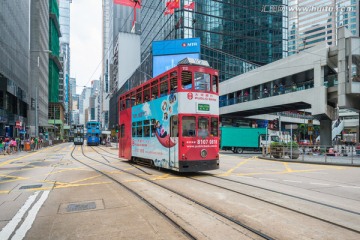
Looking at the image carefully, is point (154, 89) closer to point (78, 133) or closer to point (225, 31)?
point (78, 133)

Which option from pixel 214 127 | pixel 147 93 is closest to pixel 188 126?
pixel 214 127

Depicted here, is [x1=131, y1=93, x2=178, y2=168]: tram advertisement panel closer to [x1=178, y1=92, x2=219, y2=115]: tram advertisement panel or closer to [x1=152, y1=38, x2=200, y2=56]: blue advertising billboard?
[x1=178, y1=92, x2=219, y2=115]: tram advertisement panel

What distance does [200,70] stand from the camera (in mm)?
12414

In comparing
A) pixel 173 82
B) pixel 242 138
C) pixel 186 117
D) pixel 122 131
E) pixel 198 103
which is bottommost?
pixel 242 138

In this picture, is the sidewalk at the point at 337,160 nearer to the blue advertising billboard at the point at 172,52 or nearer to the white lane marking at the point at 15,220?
the white lane marking at the point at 15,220

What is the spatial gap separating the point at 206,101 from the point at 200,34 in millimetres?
49666

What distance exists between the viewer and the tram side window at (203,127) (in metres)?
12.3

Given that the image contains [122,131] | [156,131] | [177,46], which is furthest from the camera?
[177,46]

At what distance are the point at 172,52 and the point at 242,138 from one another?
15317mm

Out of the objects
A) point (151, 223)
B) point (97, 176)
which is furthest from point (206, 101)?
point (151, 223)

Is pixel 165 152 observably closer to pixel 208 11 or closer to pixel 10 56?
pixel 10 56

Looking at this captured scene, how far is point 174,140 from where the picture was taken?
480 inches

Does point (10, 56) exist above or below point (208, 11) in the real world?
below

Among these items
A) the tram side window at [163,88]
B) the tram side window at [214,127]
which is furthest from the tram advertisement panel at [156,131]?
the tram side window at [214,127]
